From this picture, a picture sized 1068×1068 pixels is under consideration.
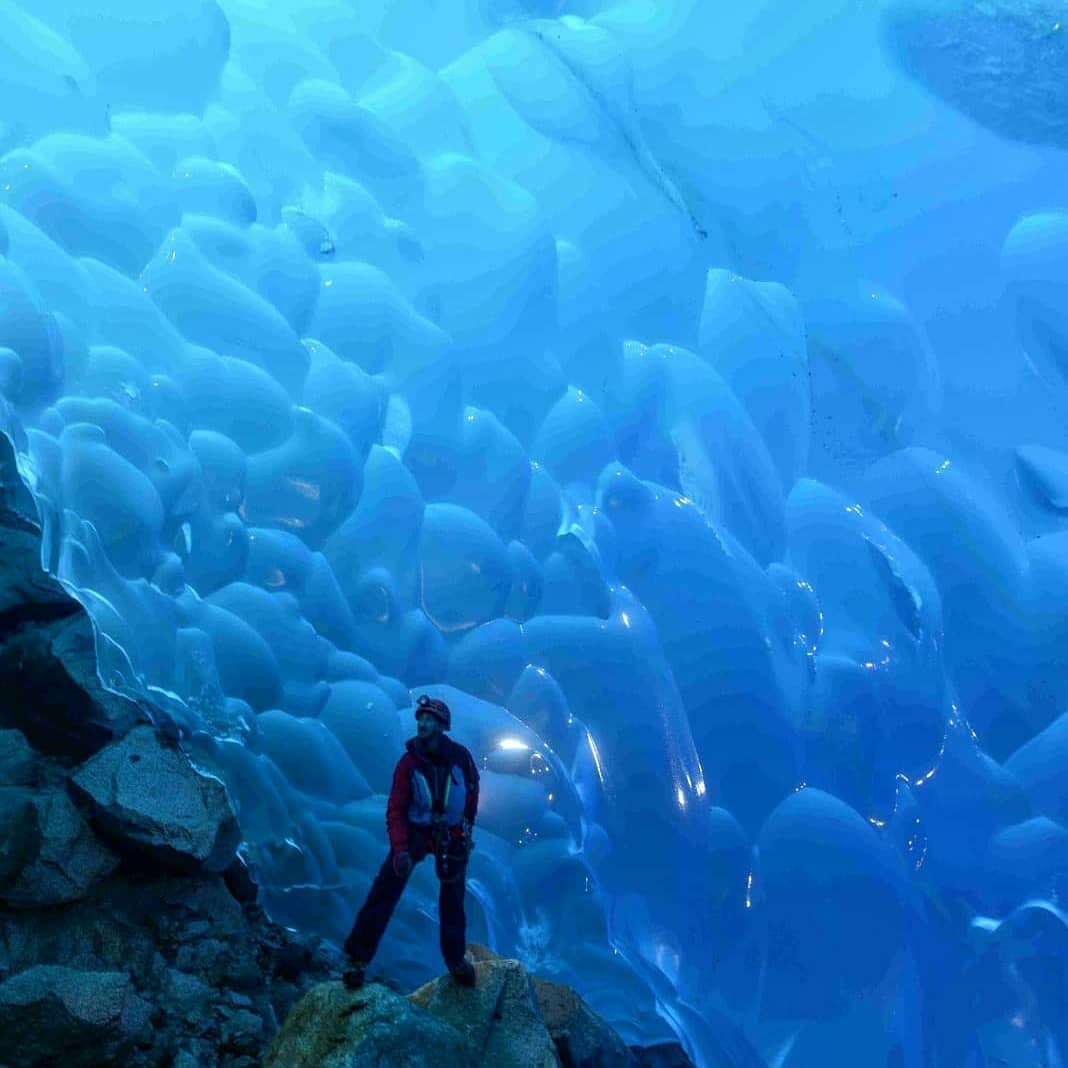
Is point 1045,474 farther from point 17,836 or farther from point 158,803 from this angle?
point 17,836

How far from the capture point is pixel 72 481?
4.40 metres

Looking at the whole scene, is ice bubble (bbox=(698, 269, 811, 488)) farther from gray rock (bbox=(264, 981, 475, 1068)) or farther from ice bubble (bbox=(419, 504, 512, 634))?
gray rock (bbox=(264, 981, 475, 1068))

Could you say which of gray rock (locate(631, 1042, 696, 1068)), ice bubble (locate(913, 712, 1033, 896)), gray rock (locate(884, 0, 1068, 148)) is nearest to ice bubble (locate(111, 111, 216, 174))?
gray rock (locate(884, 0, 1068, 148))

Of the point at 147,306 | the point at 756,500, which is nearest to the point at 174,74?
the point at 147,306

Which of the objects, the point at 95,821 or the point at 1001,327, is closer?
the point at 95,821

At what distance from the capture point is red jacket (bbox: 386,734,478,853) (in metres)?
3.23

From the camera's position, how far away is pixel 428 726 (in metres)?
3.30

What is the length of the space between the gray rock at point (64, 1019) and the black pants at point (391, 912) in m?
0.80

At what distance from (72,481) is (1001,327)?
3.87 meters

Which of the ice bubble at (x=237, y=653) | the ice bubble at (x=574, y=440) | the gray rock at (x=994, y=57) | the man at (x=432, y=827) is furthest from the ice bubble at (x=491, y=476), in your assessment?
the gray rock at (x=994, y=57)

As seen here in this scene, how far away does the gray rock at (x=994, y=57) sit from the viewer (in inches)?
171

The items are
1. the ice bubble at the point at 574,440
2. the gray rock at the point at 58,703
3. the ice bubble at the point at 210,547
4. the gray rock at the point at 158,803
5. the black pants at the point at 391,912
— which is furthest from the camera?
the ice bubble at the point at 574,440

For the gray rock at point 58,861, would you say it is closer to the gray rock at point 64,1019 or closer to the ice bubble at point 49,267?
the gray rock at point 64,1019

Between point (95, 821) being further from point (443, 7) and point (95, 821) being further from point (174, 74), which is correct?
point (443, 7)
